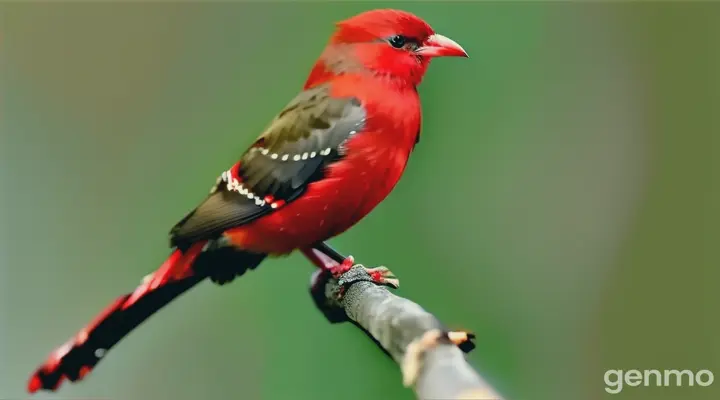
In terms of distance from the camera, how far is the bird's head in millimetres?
1358

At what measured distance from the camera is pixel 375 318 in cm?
110

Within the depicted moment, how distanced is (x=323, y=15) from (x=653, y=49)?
74cm

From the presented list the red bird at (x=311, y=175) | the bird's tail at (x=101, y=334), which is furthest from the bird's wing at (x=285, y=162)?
the bird's tail at (x=101, y=334)

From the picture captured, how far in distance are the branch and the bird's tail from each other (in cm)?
30

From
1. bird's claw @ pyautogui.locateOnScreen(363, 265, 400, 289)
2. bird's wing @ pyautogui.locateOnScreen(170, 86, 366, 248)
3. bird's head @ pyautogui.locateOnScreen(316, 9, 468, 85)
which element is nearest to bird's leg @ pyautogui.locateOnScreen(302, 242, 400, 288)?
bird's claw @ pyautogui.locateOnScreen(363, 265, 400, 289)

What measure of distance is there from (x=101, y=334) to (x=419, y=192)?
0.75 m

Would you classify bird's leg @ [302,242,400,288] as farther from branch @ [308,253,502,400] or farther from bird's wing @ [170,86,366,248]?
bird's wing @ [170,86,366,248]

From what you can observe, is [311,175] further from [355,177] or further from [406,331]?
[406,331]

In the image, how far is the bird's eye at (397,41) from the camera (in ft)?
4.46

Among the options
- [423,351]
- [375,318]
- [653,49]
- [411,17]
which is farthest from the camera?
[653,49]

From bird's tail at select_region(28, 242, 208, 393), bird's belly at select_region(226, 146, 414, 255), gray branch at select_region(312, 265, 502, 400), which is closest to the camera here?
gray branch at select_region(312, 265, 502, 400)

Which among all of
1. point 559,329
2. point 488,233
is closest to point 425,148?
point 488,233

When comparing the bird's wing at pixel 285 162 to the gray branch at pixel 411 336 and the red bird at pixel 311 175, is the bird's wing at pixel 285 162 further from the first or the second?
the gray branch at pixel 411 336

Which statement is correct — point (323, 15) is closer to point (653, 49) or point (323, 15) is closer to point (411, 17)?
point (411, 17)
